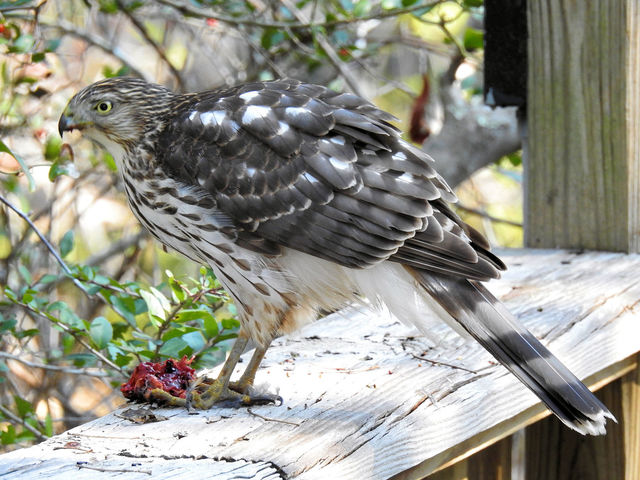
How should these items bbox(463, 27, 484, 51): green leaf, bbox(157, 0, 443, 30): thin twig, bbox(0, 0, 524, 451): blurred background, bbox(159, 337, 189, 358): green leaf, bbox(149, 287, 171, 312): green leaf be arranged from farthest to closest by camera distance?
bbox(463, 27, 484, 51): green leaf, bbox(157, 0, 443, 30): thin twig, bbox(0, 0, 524, 451): blurred background, bbox(149, 287, 171, 312): green leaf, bbox(159, 337, 189, 358): green leaf

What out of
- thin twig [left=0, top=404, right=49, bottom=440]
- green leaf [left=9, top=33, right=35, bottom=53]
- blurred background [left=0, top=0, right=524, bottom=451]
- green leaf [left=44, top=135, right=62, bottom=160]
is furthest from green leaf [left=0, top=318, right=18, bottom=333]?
green leaf [left=9, top=33, right=35, bottom=53]

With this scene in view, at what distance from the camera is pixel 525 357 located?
2367mm

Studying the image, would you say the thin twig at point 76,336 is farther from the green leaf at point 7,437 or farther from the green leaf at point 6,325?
the green leaf at point 7,437

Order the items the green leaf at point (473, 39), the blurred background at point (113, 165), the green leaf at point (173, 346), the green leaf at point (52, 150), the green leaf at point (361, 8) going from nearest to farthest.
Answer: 1. the green leaf at point (173, 346)
2. the blurred background at point (113, 165)
3. the green leaf at point (52, 150)
4. the green leaf at point (361, 8)
5. the green leaf at point (473, 39)

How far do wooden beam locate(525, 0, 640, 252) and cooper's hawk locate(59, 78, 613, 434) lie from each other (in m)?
1.05

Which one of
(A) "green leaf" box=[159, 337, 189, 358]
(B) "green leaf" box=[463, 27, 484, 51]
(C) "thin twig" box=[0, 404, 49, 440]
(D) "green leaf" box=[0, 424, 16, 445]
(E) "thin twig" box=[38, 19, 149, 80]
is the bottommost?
(C) "thin twig" box=[0, 404, 49, 440]

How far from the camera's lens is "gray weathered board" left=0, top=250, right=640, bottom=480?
2002 millimetres

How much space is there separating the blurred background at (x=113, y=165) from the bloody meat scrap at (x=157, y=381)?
13 centimetres

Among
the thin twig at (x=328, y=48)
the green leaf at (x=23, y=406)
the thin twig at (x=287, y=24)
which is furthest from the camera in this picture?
the thin twig at (x=328, y=48)

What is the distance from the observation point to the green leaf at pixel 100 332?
2998mm

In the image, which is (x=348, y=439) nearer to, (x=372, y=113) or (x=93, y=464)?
(x=93, y=464)

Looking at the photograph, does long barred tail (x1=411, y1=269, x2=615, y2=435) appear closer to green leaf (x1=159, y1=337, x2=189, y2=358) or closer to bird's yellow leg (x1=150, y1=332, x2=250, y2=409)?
bird's yellow leg (x1=150, y1=332, x2=250, y2=409)

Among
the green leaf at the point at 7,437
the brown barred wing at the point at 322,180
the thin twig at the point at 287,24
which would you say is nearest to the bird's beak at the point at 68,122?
the brown barred wing at the point at 322,180

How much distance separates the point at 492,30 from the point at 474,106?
4.69 ft
